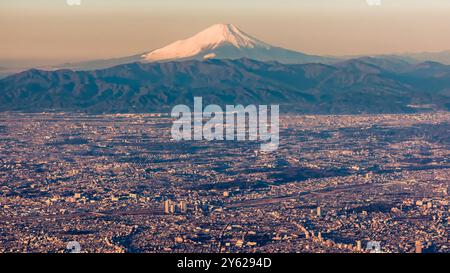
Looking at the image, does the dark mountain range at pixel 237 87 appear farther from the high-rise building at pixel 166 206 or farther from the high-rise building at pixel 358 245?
the high-rise building at pixel 358 245

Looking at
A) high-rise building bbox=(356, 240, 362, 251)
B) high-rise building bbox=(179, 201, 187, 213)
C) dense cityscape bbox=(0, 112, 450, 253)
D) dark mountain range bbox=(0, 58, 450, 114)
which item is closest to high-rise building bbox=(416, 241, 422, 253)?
dense cityscape bbox=(0, 112, 450, 253)

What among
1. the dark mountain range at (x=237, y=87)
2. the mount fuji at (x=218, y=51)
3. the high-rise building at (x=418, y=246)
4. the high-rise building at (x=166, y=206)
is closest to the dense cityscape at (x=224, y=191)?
the high-rise building at (x=418, y=246)

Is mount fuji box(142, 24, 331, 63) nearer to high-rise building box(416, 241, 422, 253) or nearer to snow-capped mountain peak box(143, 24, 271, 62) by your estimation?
snow-capped mountain peak box(143, 24, 271, 62)

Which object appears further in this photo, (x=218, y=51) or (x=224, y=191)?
(x=218, y=51)

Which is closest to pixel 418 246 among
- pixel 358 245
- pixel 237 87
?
pixel 358 245

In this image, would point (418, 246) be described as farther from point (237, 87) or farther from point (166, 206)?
point (237, 87)
